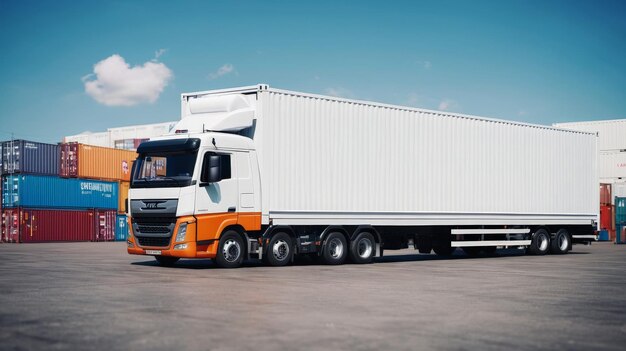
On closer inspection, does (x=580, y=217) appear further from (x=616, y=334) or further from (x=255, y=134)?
(x=616, y=334)

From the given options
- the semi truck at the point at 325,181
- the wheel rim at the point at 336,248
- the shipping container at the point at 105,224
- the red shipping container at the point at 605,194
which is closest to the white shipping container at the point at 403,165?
the semi truck at the point at 325,181

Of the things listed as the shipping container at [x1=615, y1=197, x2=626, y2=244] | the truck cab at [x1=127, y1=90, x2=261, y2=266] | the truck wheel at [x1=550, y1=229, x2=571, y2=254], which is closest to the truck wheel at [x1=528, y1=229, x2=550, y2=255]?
the truck wheel at [x1=550, y1=229, x2=571, y2=254]

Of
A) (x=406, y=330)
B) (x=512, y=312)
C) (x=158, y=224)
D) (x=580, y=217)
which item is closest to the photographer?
(x=406, y=330)

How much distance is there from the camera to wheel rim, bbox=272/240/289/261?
17.5 meters

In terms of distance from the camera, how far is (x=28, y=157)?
127 ft

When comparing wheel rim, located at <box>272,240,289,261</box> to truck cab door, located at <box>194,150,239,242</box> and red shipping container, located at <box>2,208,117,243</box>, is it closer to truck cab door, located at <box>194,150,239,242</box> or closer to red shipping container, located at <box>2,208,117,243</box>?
truck cab door, located at <box>194,150,239,242</box>

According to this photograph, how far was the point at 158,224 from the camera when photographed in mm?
16672

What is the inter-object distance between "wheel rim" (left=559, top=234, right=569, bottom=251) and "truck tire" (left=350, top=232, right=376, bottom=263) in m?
8.82

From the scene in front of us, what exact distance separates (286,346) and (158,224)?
10373 millimetres

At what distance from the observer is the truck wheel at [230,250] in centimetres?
1670

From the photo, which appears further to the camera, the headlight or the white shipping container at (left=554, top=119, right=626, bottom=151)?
the white shipping container at (left=554, top=119, right=626, bottom=151)

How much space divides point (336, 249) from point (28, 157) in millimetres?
25029

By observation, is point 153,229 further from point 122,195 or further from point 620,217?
point 620,217

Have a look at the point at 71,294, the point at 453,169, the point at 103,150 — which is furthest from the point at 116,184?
the point at 71,294
